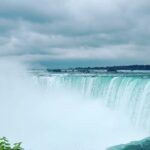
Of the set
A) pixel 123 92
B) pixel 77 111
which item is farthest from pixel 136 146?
pixel 77 111

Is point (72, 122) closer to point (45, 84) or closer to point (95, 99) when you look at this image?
point (95, 99)

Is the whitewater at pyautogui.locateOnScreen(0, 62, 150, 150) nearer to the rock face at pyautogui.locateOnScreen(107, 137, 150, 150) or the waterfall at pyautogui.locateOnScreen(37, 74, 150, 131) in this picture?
the waterfall at pyautogui.locateOnScreen(37, 74, 150, 131)

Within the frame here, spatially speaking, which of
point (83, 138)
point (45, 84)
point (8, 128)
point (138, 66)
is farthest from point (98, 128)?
point (138, 66)

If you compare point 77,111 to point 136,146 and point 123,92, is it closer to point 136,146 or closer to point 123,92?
point 123,92

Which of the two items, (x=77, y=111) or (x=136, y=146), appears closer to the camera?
(x=136, y=146)

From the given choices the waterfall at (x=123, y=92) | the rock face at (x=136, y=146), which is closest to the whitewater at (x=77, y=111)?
the waterfall at (x=123, y=92)

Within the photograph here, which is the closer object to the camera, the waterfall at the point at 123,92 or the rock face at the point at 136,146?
the rock face at the point at 136,146

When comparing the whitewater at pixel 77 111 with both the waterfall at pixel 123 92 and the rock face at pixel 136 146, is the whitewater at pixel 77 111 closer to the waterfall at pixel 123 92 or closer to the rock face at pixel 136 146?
the waterfall at pixel 123 92
